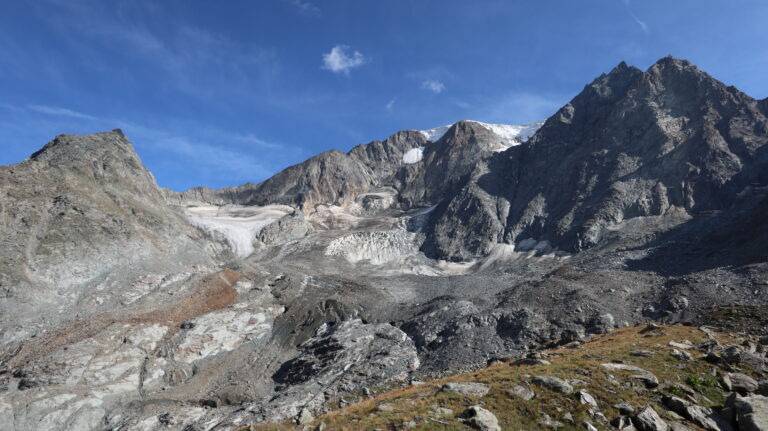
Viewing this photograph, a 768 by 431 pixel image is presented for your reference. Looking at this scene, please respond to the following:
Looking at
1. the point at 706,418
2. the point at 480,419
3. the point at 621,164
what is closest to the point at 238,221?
the point at 621,164

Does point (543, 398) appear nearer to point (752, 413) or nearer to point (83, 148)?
point (752, 413)

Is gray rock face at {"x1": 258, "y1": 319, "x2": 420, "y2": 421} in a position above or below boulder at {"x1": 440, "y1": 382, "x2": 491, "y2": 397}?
below

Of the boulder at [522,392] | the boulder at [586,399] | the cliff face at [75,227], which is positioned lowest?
the boulder at [586,399]

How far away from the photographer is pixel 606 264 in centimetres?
7044

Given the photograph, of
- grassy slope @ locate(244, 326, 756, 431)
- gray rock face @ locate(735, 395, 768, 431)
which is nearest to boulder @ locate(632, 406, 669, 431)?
grassy slope @ locate(244, 326, 756, 431)

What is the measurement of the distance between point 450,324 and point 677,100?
11150 centimetres

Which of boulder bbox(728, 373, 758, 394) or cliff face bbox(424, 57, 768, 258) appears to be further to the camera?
cliff face bbox(424, 57, 768, 258)

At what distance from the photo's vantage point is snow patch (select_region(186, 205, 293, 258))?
118731 mm

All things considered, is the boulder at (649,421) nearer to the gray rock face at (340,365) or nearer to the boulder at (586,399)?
the boulder at (586,399)

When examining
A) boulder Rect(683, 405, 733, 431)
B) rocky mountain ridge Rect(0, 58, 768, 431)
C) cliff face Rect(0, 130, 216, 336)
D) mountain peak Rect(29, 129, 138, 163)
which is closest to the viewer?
boulder Rect(683, 405, 733, 431)

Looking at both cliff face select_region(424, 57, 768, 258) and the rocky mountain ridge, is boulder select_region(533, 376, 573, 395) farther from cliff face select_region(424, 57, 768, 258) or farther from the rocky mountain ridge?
cliff face select_region(424, 57, 768, 258)

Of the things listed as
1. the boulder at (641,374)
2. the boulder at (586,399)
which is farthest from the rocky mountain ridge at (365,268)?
the boulder at (586,399)

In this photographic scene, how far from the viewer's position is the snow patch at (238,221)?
119 m

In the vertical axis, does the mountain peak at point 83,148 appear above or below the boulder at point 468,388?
above
